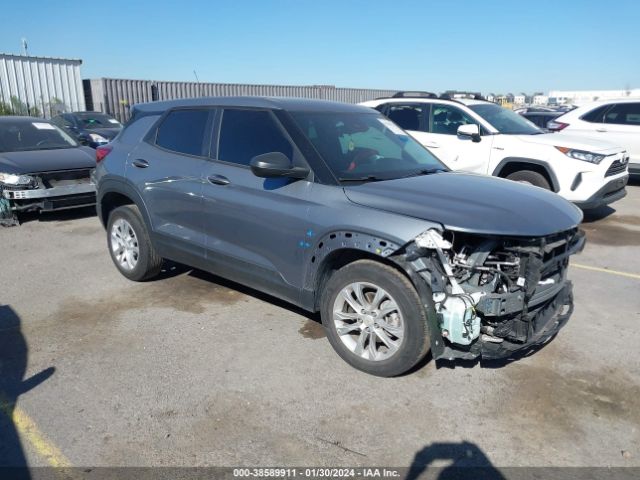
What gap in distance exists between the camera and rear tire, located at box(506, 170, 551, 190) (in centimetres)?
792

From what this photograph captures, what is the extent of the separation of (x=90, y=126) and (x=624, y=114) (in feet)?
45.9

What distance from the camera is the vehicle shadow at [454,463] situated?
272 centimetres

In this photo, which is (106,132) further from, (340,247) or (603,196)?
(340,247)

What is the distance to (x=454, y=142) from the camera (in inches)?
340

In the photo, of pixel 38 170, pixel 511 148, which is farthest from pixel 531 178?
pixel 38 170

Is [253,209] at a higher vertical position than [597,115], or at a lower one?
lower

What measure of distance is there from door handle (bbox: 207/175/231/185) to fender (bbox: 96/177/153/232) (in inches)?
40.3

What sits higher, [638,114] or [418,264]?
[638,114]

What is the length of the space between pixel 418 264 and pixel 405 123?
651 cm

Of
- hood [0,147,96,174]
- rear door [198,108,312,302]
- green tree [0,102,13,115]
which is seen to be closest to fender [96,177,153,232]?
rear door [198,108,312,302]

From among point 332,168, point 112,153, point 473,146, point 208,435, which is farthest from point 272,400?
point 473,146

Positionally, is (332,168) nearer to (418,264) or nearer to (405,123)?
(418,264)

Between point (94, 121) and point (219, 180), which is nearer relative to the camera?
point (219, 180)

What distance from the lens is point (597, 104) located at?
11227 mm
